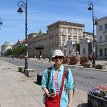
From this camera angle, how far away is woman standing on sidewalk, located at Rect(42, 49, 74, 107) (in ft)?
17.2

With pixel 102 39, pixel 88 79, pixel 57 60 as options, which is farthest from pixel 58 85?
pixel 102 39

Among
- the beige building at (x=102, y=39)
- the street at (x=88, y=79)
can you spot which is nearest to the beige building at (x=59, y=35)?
the beige building at (x=102, y=39)

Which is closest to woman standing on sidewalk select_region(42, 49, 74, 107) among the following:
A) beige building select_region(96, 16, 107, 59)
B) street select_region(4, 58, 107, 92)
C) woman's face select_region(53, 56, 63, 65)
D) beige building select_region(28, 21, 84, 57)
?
woman's face select_region(53, 56, 63, 65)

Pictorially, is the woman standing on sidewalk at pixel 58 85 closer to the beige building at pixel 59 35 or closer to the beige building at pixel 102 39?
the beige building at pixel 102 39

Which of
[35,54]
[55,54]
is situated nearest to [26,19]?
[55,54]

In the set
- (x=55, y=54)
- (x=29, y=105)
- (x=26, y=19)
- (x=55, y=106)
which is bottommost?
(x=29, y=105)

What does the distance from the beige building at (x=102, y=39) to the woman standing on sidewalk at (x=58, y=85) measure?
262 ft

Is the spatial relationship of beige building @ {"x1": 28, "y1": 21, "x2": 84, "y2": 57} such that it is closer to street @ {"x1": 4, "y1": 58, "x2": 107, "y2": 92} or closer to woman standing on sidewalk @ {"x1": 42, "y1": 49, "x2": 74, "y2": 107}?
street @ {"x1": 4, "y1": 58, "x2": 107, "y2": 92}

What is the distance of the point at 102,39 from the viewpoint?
293ft

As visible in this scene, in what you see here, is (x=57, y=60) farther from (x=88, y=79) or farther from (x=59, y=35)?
(x=59, y=35)

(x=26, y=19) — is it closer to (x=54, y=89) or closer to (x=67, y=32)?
(x=54, y=89)

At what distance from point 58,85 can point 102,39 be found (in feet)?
279

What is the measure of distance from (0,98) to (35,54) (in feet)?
518

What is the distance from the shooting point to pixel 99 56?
87.8 m
